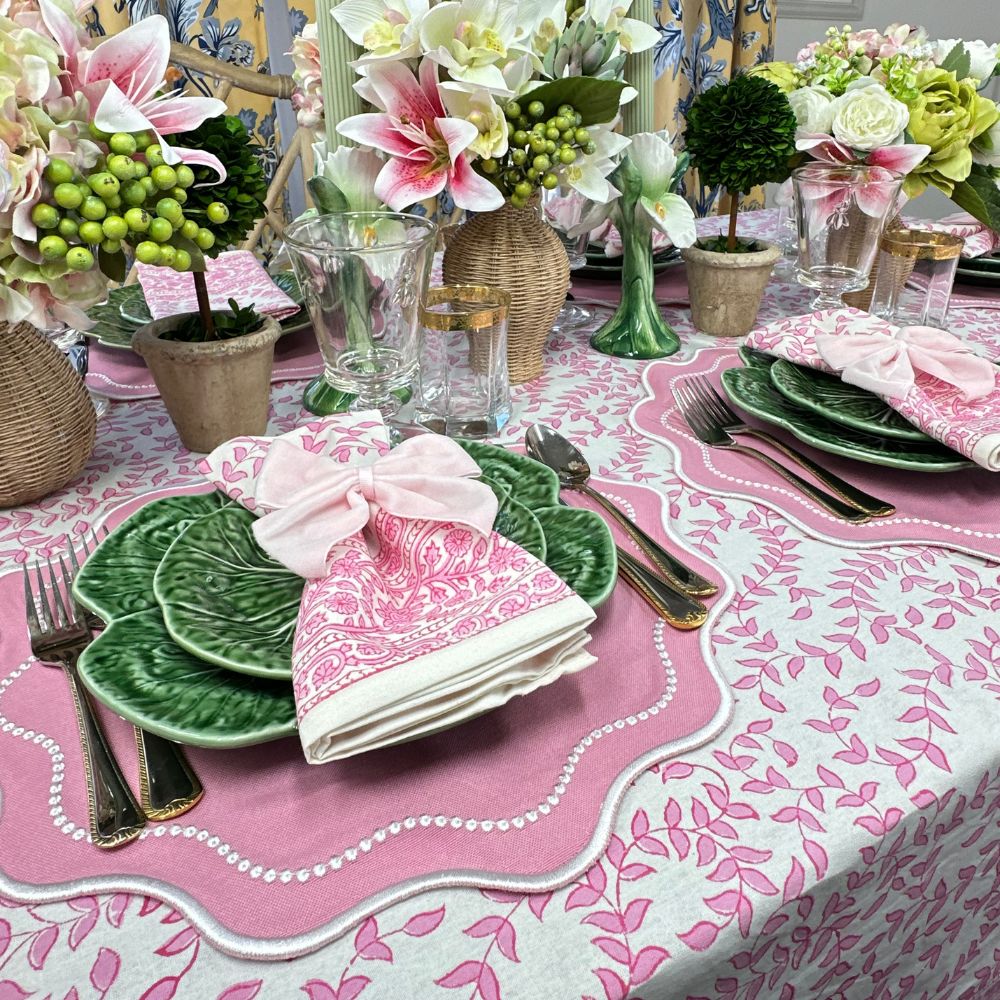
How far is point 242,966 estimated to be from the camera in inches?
13.5

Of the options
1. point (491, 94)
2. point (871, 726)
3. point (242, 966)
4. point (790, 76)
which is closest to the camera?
point (242, 966)

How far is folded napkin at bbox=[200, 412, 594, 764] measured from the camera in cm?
39

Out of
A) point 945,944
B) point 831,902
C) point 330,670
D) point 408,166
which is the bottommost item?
point 945,944

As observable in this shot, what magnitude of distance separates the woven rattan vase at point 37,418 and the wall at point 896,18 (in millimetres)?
3061

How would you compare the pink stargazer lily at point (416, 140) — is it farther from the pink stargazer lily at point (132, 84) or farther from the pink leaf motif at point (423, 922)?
the pink leaf motif at point (423, 922)

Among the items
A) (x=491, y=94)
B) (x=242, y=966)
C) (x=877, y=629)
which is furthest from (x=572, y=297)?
(x=242, y=966)

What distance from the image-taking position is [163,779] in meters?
0.42

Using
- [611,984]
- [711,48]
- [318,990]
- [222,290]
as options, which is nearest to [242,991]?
[318,990]

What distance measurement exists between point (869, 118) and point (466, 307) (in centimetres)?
57

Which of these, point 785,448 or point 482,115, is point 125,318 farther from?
point 785,448

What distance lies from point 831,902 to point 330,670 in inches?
10.5

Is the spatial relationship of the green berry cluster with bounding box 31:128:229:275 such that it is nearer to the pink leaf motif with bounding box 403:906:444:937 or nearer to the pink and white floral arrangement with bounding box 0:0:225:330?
the pink and white floral arrangement with bounding box 0:0:225:330

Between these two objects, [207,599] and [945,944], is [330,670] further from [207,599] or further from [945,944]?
[945,944]

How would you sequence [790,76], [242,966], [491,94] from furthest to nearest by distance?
1. [790,76]
2. [491,94]
3. [242,966]
